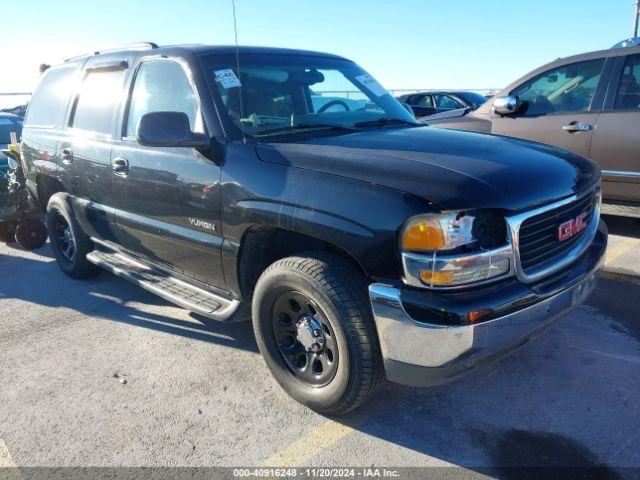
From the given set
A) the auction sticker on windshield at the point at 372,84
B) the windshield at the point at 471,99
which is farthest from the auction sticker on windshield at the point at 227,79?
the windshield at the point at 471,99

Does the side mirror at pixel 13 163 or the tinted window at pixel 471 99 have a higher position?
the tinted window at pixel 471 99

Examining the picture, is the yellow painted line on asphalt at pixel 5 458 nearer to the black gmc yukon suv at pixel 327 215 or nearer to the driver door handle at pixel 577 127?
the black gmc yukon suv at pixel 327 215

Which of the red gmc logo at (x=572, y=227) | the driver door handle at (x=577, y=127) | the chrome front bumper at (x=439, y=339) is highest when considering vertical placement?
the driver door handle at (x=577, y=127)

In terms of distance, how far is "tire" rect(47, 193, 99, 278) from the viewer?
4715mm

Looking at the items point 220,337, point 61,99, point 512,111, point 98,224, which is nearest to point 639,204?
point 512,111

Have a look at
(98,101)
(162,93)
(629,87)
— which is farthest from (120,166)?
(629,87)

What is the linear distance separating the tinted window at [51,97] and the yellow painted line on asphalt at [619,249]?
5.20 meters

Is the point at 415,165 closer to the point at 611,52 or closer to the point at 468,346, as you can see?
the point at 468,346

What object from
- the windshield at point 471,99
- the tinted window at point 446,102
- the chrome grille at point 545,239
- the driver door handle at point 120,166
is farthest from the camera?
the tinted window at point 446,102

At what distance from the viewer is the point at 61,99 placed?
15.8 feet

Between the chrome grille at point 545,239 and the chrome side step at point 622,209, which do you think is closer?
the chrome grille at point 545,239

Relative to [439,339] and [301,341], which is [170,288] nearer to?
[301,341]

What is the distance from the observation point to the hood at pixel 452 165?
2.31 m

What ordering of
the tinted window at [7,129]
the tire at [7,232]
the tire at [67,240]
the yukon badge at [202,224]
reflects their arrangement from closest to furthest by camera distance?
the yukon badge at [202,224] → the tire at [67,240] → the tire at [7,232] → the tinted window at [7,129]
